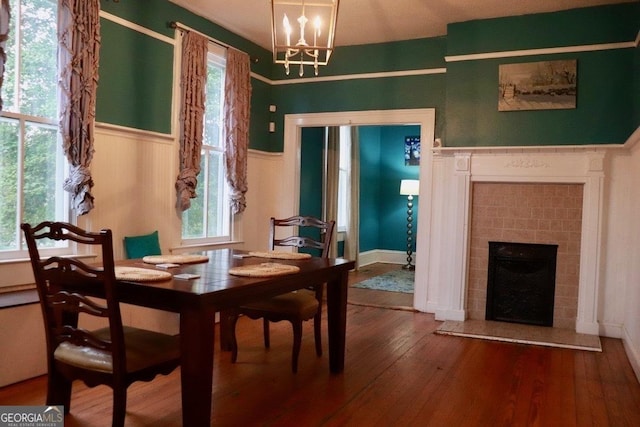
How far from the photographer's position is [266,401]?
2756 mm

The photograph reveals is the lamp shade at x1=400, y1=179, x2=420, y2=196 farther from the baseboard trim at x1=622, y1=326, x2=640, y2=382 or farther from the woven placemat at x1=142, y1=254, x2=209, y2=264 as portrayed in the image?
the woven placemat at x1=142, y1=254, x2=209, y2=264

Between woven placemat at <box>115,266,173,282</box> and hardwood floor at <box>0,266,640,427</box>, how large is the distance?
75 cm

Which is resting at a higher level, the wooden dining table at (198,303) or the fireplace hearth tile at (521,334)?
the wooden dining table at (198,303)

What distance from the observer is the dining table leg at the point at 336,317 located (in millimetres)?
3205

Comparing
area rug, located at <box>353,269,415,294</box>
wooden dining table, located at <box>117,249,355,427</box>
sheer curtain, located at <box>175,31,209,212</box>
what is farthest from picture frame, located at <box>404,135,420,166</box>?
wooden dining table, located at <box>117,249,355,427</box>

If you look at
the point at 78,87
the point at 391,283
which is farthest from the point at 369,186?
the point at 78,87

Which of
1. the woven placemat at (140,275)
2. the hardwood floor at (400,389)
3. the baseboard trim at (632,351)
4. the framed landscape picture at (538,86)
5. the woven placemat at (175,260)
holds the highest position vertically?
the framed landscape picture at (538,86)

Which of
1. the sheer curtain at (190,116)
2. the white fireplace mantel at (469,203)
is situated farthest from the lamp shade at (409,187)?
the sheer curtain at (190,116)

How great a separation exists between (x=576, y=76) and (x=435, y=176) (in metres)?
1.48

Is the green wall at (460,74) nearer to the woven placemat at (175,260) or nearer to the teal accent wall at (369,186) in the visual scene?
the woven placemat at (175,260)

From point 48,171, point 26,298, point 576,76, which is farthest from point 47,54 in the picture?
point 576,76

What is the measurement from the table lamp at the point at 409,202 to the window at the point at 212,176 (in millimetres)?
3994

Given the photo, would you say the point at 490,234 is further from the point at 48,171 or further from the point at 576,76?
the point at 48,171

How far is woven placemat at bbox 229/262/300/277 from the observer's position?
2.46 m
